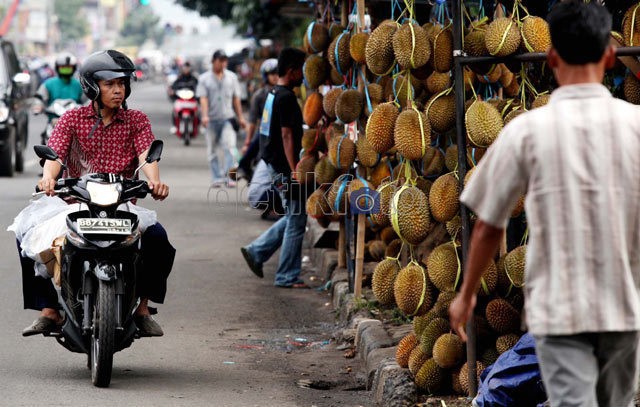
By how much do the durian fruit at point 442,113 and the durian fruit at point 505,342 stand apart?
112cm

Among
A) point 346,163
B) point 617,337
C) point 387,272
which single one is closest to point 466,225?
point 387,272

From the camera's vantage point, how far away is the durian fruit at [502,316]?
19.3 feet

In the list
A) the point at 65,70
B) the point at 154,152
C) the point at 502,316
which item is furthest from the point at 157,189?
the point at 65,70

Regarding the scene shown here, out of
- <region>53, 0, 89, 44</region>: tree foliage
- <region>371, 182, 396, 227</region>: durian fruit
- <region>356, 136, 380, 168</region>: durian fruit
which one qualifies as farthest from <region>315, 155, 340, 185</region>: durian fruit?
Answer: <region>53, 0, 89, 44</region>: tree foliage

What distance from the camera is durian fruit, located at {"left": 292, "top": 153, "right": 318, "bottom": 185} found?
30.7ft

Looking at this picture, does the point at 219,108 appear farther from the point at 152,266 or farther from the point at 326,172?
the point at 152,266

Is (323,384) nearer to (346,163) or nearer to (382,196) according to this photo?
(382,196)

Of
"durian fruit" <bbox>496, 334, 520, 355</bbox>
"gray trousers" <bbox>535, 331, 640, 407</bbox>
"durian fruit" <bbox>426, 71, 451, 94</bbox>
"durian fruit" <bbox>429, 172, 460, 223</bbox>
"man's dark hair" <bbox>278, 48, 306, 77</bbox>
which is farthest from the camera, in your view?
"man's dark hair" <bbox>278, 48, 306, 77</bbox>

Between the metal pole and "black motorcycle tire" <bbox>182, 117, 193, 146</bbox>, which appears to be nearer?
the metal pole

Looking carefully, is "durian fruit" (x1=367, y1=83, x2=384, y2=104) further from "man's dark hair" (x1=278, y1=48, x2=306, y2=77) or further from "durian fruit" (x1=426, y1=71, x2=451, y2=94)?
"man's dark hair" (x1=278, y1=48, x2=306, y2=77)

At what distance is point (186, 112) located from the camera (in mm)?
25578

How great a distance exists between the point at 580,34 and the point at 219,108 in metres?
13.3

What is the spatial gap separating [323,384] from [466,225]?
1737 mm

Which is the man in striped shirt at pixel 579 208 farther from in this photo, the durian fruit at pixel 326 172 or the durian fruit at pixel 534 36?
the durian fruit at pixel 326 172
